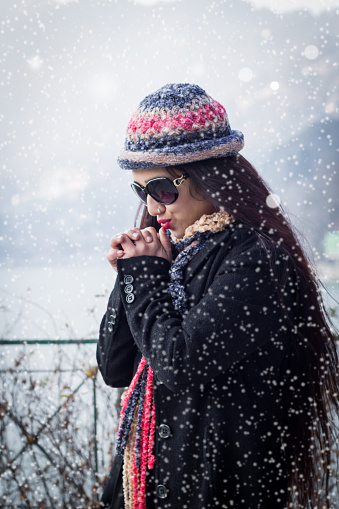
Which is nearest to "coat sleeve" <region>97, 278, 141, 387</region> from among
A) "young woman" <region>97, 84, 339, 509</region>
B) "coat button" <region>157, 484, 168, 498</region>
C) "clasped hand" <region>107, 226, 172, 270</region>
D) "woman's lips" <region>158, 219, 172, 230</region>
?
"young woman" <region>97, 84, 339, 509</region>

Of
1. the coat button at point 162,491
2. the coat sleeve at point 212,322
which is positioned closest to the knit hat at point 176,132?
the coat sleeve at point 212,322

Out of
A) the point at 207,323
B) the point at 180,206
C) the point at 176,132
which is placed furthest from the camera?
the point at 180,206

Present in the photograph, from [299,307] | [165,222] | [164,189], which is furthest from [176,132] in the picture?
[299,307]

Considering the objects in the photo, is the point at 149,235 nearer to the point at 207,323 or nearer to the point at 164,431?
the point at 207,323

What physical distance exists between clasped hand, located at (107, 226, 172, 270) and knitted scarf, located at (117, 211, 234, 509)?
0.23ft

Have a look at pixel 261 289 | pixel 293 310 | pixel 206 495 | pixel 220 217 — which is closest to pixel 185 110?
pixel 220 217

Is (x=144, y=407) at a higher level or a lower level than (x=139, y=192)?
lower

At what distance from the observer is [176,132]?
1479 mm

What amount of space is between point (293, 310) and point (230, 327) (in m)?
0.30

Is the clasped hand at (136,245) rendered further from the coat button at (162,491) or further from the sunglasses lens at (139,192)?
the coat button at (162,491)

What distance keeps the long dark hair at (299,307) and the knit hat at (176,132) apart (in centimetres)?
8

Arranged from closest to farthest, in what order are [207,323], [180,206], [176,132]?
[207,323] → [176,132] → [180,206]

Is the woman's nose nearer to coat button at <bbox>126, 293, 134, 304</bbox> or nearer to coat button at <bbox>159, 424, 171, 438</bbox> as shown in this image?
coat button at <bbox>126, 293, 134, 304</bbox>

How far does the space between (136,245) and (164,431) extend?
24.2 inches
